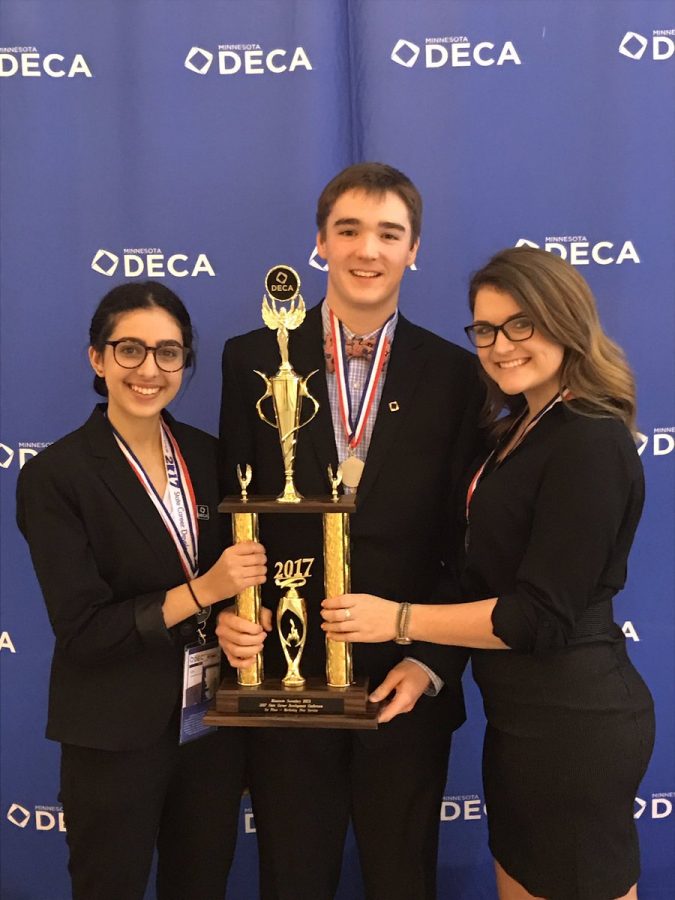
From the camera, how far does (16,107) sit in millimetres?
2350

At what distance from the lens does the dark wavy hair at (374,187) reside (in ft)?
5.77

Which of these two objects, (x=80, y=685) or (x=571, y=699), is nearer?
(x=571, y=699)

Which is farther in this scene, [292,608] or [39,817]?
[39,817]

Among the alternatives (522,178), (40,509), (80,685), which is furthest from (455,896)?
(522,178)

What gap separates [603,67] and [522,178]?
0.39 metres

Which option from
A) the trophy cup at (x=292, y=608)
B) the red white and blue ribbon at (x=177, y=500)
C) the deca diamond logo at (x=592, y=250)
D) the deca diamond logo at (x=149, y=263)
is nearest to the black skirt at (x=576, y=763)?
the trophy cup at (x=292, y=608)

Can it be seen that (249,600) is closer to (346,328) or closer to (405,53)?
(346,328)

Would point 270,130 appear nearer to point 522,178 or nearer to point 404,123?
point 404,123

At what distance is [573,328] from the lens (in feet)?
5.05

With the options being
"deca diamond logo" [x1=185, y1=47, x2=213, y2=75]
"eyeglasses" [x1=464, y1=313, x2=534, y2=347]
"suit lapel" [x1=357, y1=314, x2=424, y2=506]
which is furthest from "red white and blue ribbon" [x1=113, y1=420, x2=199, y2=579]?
"deca diamond logo" [x1=185, y1=47, x2=213, y2=75]

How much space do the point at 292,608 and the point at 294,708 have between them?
7.8 inches

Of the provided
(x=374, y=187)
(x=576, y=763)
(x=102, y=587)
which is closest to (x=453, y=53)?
(x=374, y=187)

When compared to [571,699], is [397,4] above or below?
above

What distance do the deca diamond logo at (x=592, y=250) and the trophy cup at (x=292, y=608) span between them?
112cm
